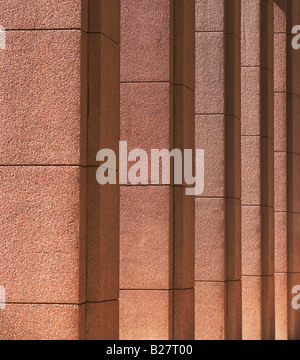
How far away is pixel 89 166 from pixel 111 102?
3.05 ft

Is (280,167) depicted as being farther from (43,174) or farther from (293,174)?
(43,174)

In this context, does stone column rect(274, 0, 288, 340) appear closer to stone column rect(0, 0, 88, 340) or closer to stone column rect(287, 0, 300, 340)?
stone column rect(287, 0, 300, 340)

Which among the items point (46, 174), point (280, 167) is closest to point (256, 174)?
point (280, 167)

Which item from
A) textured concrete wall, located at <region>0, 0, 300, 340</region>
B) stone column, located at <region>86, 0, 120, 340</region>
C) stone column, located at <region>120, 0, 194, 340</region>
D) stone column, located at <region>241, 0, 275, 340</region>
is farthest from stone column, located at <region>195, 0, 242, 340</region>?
stone column, located at <region>86, 0, 120, 340</region>

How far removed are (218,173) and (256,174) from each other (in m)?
3.78

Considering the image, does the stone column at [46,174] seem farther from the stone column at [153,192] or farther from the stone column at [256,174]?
the stone column at [256,174]

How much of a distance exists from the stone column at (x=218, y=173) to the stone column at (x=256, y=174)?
2.92 m

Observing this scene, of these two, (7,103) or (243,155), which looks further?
(243,155)

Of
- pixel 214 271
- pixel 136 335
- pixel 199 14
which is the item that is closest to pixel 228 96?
pixel 199 14

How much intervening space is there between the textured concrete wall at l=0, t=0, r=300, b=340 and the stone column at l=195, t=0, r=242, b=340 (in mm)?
26

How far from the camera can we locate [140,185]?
15.3 meters
